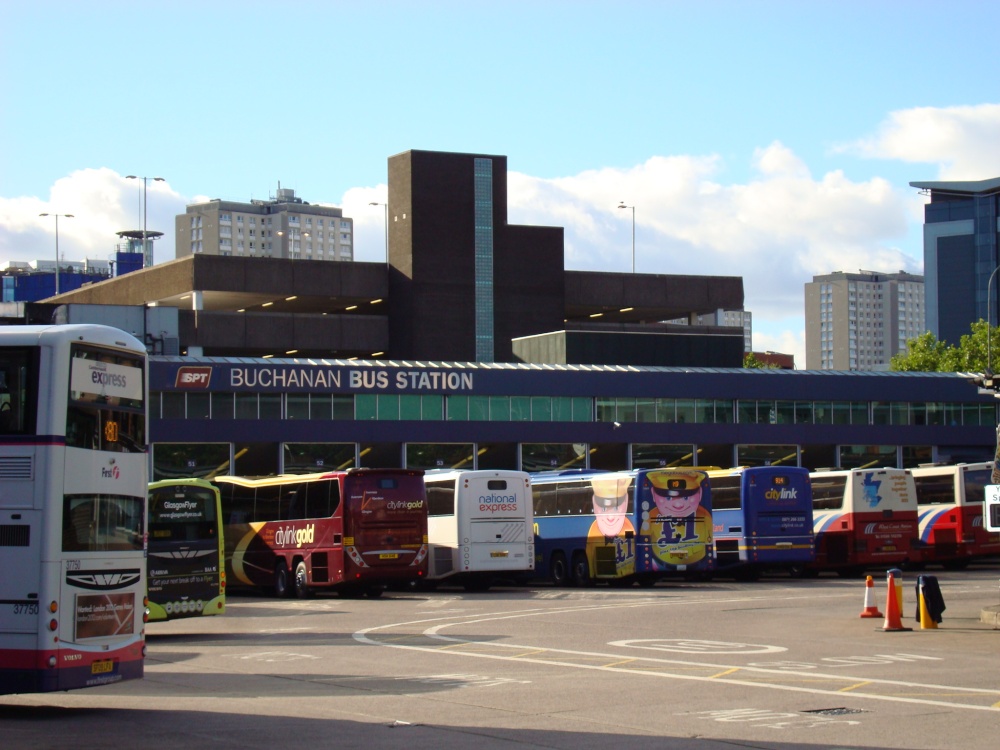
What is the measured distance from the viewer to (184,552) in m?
26.0

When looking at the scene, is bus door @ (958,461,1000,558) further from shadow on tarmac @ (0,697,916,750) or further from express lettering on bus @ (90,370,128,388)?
express lettering on bus @ (90,370,128,388)

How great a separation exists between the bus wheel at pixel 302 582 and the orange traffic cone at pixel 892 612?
1738 cm

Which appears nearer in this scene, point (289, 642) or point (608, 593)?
point (289, 642)

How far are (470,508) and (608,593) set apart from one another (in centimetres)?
462

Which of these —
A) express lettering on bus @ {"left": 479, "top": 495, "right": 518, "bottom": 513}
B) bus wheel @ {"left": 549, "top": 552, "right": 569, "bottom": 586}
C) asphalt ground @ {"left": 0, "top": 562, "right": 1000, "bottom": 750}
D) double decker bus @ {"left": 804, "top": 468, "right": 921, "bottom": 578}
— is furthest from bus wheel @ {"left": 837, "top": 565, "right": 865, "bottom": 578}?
asphalt ground @ {"left": 0, "top": 562, "right": 1000, "bottom": 750}

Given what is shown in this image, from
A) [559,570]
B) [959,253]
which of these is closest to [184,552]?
[559,570]

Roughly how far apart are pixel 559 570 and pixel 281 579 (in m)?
8.18

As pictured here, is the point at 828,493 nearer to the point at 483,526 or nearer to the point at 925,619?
the point at 483,526

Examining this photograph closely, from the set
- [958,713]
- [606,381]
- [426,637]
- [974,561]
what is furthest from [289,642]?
[606,381]

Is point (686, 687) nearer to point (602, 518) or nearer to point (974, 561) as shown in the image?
point (602, 518)

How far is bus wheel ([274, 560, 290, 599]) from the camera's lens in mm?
37188

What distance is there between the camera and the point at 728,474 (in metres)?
40.9

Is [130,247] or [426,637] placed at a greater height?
[130,247]

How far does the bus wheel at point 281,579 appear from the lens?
122 ft
